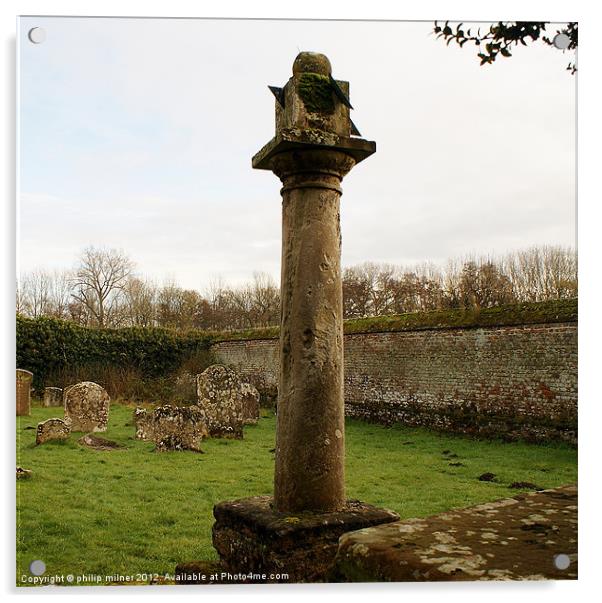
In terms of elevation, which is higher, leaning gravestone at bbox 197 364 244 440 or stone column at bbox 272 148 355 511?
stone column at bbox 272 148 355 511

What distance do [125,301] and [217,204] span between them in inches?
452

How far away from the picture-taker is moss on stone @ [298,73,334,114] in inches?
147

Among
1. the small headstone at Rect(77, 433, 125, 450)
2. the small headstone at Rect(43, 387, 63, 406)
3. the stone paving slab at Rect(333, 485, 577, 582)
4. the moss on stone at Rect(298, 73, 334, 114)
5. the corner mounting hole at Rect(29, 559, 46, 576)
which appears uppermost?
the moss on stone at Rect(298, 73, 334, 114)

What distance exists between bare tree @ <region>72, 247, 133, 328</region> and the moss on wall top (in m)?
5.53

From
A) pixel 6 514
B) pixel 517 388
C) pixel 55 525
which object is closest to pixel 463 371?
pixel 517 388

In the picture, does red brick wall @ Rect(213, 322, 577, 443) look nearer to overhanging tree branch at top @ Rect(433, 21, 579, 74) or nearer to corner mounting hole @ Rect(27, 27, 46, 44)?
overhanging tree branch at top @ Rect(433, 21, 579, 74)

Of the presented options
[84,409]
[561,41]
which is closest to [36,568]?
[561,41]

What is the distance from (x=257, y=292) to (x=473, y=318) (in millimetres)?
9325

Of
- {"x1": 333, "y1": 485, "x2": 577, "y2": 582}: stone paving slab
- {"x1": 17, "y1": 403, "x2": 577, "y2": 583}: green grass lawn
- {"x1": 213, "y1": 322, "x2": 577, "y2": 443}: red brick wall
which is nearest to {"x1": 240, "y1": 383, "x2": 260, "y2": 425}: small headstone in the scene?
{"x1": 17, "y1": 403, "x2": 577, "y2": 583}: green grass lawn

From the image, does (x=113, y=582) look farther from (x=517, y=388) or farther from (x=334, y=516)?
(x=517, y=388)

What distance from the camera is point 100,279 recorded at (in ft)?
43.1

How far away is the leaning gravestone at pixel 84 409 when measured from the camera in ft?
38.1

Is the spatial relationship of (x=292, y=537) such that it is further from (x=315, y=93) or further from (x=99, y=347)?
(x=99, y=347)

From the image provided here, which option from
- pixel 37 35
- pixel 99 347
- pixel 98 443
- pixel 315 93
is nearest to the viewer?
pixel 315 93
